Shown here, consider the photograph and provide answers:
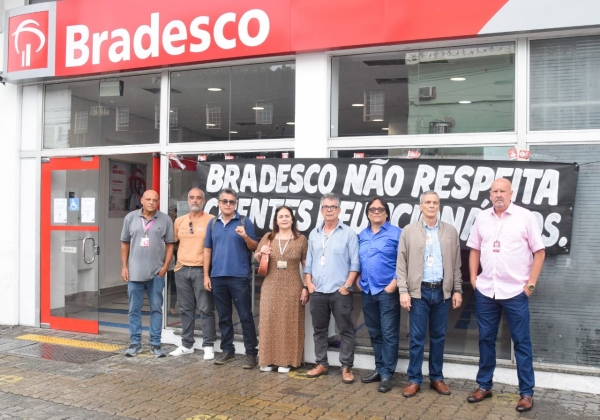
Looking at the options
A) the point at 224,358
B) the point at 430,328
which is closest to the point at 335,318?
the point at 430,328

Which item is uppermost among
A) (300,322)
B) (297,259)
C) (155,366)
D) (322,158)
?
(322,158)

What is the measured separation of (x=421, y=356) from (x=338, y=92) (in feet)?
10.2

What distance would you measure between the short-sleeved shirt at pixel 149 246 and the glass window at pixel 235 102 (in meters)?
1.16

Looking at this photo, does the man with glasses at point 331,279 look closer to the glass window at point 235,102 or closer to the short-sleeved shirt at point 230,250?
the short-sleeved shirt at point 230,250

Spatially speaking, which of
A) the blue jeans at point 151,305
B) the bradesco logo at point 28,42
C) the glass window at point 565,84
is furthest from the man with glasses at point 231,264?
the bradesco logo at point 28,42

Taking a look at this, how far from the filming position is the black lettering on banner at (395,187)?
5.82 m

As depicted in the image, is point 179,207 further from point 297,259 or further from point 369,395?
point 369,395

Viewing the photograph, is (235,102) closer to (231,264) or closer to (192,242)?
(192,242)

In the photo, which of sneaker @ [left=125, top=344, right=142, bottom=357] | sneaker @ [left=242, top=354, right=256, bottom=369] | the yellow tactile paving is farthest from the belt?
the yellow tactile paving

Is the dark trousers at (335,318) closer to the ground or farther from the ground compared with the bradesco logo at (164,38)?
closer to the ground

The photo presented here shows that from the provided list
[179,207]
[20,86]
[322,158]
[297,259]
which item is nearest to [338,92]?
[322,158]

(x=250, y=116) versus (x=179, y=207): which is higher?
(x=250, y=116)

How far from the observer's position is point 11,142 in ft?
28.2

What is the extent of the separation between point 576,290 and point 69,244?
21.3 feet
